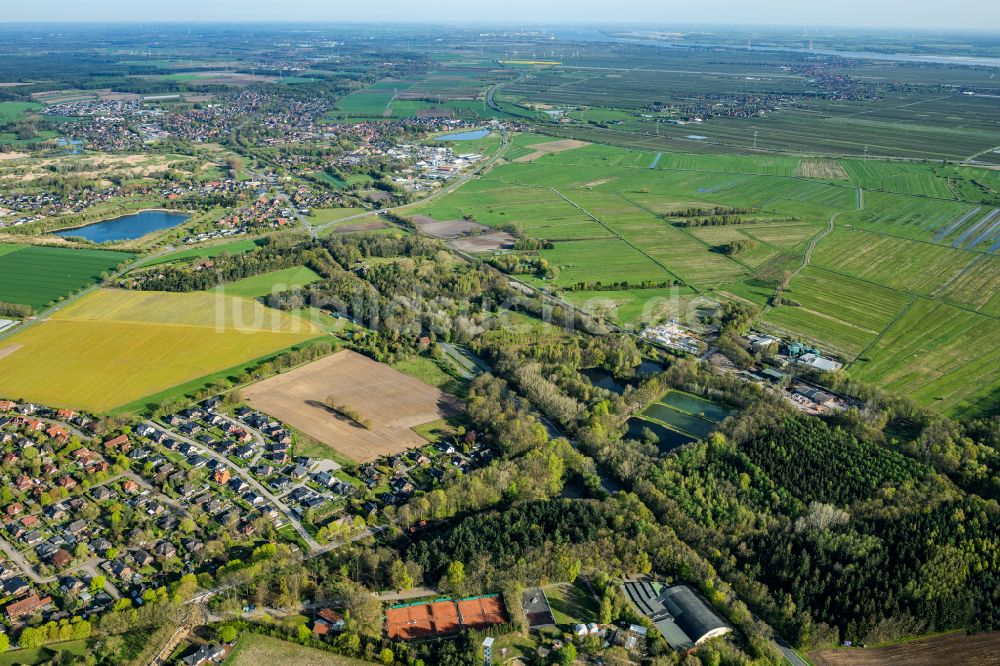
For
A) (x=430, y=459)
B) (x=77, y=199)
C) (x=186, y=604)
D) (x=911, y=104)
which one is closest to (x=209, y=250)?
(x=77, y=199)

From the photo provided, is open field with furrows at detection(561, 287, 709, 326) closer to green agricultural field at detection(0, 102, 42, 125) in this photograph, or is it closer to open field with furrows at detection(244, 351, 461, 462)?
open field with furrows at detection(244, 351, 461, 462)

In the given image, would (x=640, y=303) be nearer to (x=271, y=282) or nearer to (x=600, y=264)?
(x=600, y=264)

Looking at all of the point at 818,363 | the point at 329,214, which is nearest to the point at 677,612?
the point at 818,363

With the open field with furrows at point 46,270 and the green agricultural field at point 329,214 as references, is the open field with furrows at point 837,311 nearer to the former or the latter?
the green agricultural field at point 329,214

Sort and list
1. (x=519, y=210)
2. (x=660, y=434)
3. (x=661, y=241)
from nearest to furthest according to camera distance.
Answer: (x=660, y=434), (x=661, y=241), (x=519, y=210)

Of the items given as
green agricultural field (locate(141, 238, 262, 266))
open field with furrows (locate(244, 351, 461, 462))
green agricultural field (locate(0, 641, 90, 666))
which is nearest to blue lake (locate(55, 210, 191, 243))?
green agricultural field (locate(141, 238, 262, 266))

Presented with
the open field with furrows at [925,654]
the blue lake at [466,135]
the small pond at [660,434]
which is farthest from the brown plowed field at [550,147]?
the open field with furrows at [925,654]

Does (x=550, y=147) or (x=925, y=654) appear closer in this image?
(x=925, y=654)
